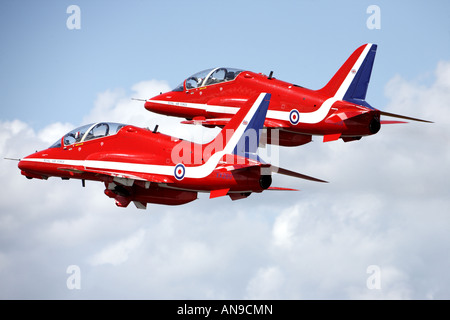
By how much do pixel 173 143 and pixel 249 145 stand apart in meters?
4.46

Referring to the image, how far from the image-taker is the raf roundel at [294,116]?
59.5 m

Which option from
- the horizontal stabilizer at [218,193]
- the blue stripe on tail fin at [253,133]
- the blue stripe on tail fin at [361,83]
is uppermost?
the blue stripe on tail fin at [361,83]

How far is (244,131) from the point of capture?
53219 millimetres

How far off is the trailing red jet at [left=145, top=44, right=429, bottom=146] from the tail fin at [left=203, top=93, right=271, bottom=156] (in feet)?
19.7

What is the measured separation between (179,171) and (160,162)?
1.43 metres

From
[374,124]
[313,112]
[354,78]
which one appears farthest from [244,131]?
[354,78]

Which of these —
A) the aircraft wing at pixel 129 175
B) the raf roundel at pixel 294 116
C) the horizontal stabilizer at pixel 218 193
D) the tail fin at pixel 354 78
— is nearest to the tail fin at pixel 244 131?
the horizontal stabilizer at pixel 218 193

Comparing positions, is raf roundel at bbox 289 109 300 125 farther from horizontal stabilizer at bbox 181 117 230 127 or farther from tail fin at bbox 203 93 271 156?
tail fin at bbox 203 93 271 156

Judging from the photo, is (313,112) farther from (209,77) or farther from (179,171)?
(179,171)

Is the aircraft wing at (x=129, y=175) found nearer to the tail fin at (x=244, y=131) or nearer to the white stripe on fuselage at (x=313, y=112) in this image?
the tail fin at (x=244, y=131)

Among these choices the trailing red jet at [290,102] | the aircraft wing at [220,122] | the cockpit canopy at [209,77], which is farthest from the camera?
the cockpit canopy at [209,77]

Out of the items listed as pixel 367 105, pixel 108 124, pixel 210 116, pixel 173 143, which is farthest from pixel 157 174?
pixel 367 105

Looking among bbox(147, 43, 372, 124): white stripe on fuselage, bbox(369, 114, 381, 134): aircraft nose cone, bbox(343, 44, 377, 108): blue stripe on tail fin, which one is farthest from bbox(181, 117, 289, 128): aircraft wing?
bbox(369, 114, 381, 134): aircraft nose cone

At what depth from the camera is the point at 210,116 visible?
207ft
